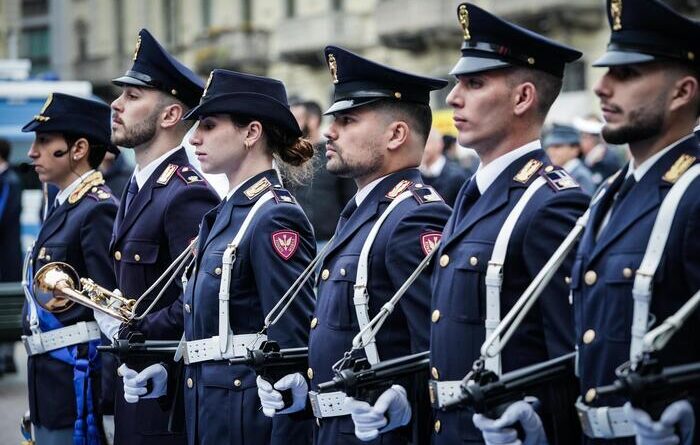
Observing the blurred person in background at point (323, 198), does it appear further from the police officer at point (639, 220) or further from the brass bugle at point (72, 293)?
the police officer at point (639, 220)

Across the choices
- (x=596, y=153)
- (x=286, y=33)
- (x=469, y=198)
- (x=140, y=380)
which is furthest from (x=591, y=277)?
(x=286, y=33)

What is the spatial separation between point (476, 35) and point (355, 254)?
101 cm

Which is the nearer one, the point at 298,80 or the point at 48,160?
the point at 48,160

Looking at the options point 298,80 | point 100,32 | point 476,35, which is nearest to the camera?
point 476,35

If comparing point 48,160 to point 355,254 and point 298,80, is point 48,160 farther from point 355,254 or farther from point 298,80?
point 298,80

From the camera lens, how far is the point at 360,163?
19.1 ft

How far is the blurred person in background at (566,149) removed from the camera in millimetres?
13180

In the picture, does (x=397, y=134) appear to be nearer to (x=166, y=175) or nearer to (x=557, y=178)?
(x=557, y=178)

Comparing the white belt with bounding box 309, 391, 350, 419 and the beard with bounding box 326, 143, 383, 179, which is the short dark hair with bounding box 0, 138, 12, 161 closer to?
the beard with bounding box 326, 143, 383, 179

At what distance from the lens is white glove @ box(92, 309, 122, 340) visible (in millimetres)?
6844

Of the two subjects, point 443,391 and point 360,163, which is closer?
point 443,391

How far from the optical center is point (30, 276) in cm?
759

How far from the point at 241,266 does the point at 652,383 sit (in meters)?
2.54

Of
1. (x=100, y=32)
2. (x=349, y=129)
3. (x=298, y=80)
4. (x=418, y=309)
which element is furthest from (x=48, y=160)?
(x=100, y=32)
